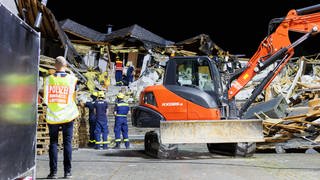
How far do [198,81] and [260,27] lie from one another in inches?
998

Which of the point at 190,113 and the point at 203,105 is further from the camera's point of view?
the point at 190,113

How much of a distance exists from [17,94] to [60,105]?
98.3 inches

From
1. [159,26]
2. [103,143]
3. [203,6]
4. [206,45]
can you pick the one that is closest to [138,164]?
[103,143]

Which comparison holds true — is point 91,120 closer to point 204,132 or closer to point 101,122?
point 101,122

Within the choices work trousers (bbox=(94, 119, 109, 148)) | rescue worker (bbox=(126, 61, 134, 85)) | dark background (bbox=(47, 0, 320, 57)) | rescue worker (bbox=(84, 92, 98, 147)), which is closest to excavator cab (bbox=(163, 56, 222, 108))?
work trousers (bbox=(94, 119, 109, 148))

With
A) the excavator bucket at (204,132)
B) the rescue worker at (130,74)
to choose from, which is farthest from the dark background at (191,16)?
the excavator bucket at (204,132)

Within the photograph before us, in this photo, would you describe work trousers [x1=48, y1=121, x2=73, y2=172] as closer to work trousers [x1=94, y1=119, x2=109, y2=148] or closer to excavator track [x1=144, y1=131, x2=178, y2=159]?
excavator track [x1=144, y1=131, x2=178, y2=159]

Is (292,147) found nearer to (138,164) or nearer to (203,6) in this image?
(138,164)

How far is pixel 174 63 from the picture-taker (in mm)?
9906

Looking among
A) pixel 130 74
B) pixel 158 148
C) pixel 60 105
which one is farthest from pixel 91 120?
pixel 130 74

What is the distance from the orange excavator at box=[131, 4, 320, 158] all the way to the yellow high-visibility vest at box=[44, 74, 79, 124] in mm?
3254

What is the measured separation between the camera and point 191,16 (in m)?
34.9

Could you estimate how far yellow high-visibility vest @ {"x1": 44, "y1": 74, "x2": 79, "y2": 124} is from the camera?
597 cm

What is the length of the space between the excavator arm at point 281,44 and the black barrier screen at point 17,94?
7.14 metres
